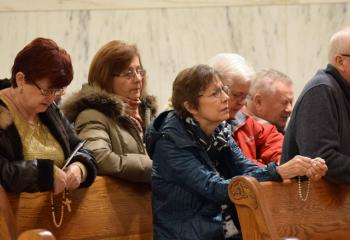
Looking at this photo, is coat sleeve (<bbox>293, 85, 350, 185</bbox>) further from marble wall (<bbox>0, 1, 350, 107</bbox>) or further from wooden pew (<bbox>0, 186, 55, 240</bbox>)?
marble wall (<bbox>0, 1, 350, 107</bbox>)

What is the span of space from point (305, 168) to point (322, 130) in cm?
31

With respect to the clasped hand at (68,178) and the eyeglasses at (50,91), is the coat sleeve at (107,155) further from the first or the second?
the eyeglasses at (50,91)

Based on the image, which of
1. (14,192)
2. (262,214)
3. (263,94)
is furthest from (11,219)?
(263,94)

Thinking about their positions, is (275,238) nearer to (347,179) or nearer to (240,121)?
(347,179)

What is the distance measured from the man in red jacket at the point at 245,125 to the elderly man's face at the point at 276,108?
1.48ft

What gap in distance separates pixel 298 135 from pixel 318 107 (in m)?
0.17

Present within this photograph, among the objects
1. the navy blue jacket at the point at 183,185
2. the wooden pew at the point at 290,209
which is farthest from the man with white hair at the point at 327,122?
the navy blue jacket at the point at 183,185

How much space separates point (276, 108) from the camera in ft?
17.7

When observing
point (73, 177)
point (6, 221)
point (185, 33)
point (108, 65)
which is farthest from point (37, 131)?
point (185, 33)

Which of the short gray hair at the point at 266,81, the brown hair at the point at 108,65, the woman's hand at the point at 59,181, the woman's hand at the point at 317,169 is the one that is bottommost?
the short gray hair at the point at 266,81

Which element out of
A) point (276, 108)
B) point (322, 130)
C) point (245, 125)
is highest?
point (322, 130)

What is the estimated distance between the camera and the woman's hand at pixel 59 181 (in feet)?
11.9

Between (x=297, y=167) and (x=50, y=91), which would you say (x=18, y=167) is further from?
(x=297, y=167)

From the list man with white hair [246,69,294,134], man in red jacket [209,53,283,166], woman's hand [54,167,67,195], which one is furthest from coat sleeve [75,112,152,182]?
man with white hair [246,69,294,134]
